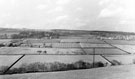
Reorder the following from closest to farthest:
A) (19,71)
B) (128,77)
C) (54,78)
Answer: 1. (128,77)
2. (54,78)
3. (19,71)

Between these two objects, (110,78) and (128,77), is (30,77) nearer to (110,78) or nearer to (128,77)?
(110,78)

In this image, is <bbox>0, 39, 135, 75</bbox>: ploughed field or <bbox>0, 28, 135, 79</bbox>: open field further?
<bbox>0, 39, 135, 75</bbox>: ploughed field

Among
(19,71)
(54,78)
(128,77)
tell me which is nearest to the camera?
(128,77)

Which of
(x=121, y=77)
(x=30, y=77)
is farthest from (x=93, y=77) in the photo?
(x=30, y=77)

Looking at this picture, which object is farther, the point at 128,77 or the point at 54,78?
the point at 54,78

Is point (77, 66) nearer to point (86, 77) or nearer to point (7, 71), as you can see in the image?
point (86, 77)

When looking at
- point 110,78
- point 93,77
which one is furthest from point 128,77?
point 93,77

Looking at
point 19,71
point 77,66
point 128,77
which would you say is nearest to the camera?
point 128,77

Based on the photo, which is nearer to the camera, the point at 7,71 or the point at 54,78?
the point at 54,78

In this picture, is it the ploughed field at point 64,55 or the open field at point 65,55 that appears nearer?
the open field at point 65,55
